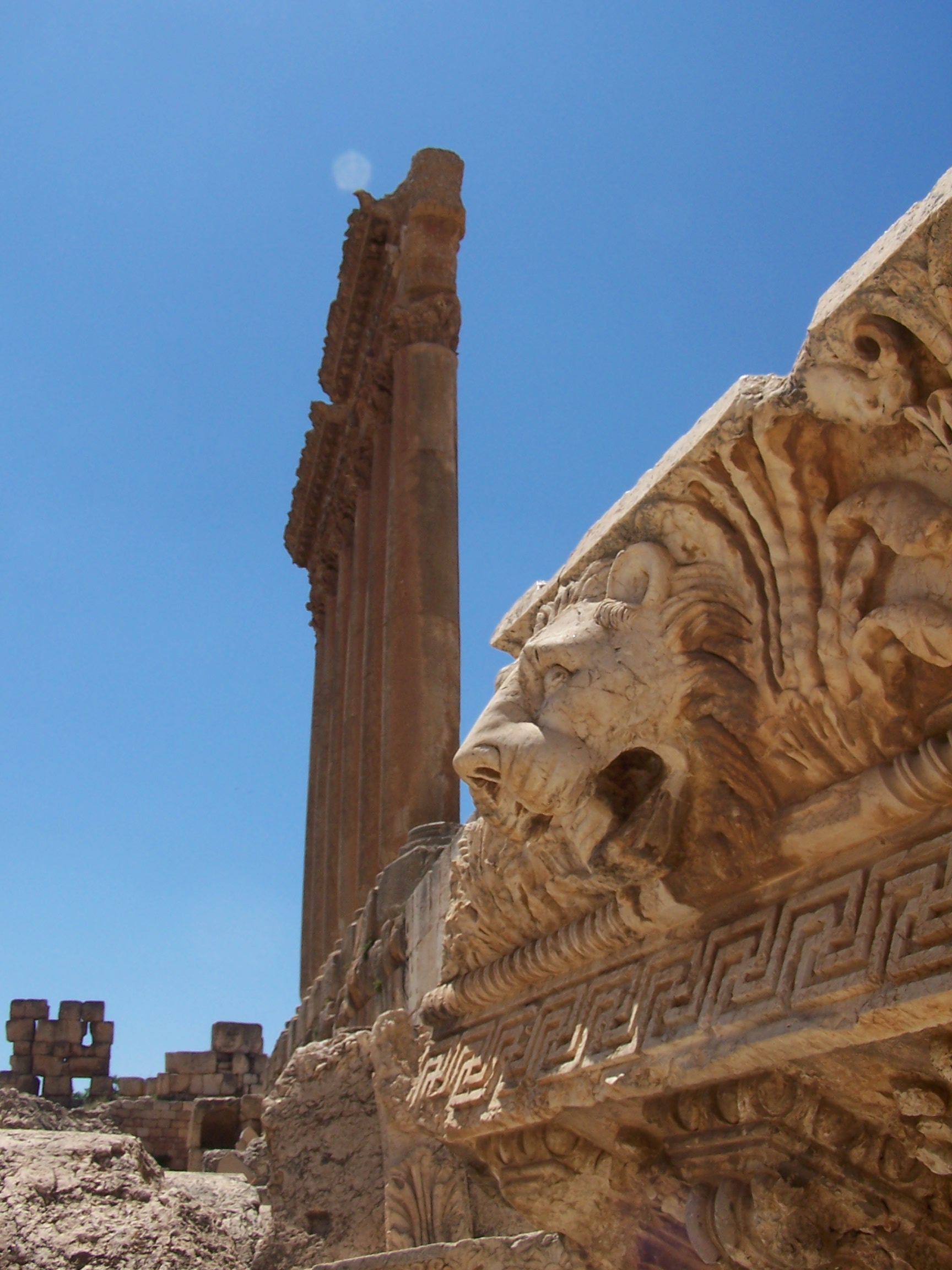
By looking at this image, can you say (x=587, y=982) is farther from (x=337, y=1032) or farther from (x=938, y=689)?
(x=337, y=1032)

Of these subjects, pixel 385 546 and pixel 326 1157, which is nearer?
pixel 326 1157

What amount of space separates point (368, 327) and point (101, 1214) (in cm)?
1154

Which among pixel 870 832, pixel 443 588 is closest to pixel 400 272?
pixel 443 588

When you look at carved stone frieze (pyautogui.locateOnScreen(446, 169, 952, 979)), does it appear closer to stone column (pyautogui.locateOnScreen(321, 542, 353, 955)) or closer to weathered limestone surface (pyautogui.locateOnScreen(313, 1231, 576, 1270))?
weathered limestone surface (pyautogui.locateOnScreen(313, 1231, 576, 1270))

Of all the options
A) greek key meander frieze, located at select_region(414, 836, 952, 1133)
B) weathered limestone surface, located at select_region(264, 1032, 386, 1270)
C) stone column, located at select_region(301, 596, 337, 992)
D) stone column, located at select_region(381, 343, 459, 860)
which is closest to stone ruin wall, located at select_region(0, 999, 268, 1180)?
stone column, located at select_region(301, 596, 337, 992)

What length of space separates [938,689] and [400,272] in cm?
1023

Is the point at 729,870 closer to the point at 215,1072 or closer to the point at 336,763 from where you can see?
the point at 336,763

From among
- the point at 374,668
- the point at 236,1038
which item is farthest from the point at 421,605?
the point at 236,1038

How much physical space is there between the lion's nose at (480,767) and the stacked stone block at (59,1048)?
22.1 m

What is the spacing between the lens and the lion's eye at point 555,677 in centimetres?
327

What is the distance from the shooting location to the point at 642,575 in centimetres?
328

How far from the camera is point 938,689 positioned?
252 centimetres

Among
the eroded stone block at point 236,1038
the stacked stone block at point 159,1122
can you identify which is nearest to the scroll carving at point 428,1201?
the stacked stone block at point 159,1122

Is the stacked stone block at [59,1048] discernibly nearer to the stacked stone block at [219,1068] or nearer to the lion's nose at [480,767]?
the stacked stone block at [219,1068]
